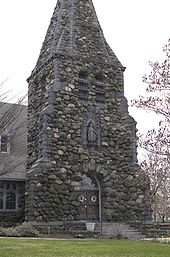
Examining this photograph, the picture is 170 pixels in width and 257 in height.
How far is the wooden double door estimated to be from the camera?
75.2ft

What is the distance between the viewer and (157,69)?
13203mm

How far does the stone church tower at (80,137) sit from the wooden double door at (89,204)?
2.2 inches

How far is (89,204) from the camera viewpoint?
76.3 feet

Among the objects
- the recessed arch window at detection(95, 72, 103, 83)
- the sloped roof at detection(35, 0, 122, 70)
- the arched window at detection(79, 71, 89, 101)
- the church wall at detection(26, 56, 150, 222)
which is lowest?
the church wall at detection(26, 56, 150, 222)

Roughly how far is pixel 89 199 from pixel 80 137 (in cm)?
365

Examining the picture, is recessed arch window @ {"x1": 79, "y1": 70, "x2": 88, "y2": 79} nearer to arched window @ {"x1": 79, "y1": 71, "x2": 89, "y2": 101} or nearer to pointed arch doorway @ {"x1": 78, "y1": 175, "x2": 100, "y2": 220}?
arched window @ {"x1": 79, "y1": 71, "x2": 89, "y2": 101}

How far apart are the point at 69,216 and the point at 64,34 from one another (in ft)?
38.6

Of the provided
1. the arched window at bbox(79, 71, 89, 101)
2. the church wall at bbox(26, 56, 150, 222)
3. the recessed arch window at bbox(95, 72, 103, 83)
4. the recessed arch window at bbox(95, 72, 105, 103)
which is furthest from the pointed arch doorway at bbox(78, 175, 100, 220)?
the recessed arch window at bbox(95, 72, 103, 83)

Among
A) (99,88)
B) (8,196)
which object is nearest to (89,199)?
(8,196)

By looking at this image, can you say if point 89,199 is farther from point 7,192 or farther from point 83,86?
point 83,86

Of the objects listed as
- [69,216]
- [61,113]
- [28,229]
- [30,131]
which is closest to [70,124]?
[61,113]

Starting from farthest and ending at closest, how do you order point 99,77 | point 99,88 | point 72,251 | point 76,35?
point 76,35 → point 99,77 → point 99,88 → point 72,251

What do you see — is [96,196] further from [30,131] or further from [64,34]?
[64,34]

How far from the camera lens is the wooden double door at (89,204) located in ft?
75.2
